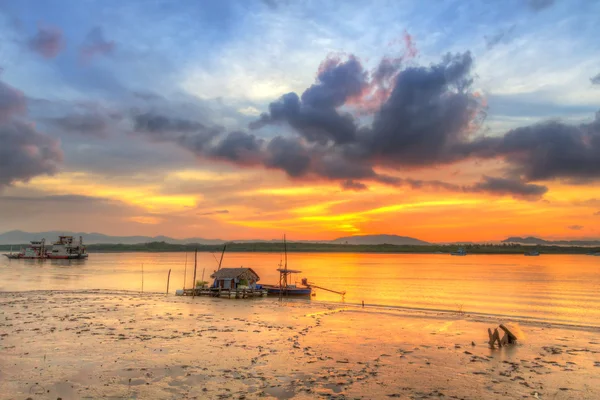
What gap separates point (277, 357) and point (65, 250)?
569 feet

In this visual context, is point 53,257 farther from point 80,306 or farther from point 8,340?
point 8,340

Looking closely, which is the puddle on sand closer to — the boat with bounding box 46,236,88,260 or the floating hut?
the floating hut

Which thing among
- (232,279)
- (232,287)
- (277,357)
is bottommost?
(232,287)

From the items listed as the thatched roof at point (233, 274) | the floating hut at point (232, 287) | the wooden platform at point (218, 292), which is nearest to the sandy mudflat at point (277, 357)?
the wooden platform at point (218, 292)

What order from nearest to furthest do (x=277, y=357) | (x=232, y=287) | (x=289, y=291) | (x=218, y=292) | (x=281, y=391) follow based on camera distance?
(x=281, y=391) < (x=277, y=357) < (x=218, y=292) < (x=232, y=287) < (x=289, y=291)

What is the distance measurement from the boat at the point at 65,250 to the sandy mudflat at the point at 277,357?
484 ft

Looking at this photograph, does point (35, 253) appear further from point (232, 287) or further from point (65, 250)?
point (232, 287)

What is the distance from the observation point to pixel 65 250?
16675 cm

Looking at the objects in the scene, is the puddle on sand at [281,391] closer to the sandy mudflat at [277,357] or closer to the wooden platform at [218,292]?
the sandy mudflat at [277,357]

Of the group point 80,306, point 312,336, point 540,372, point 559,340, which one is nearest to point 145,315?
point 80,306

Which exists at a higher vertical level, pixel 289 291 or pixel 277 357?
pixel 277 357

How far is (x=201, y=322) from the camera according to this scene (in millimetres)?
32250

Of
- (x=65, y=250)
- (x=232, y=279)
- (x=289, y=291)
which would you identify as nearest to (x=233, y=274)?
(x=232, y=279)

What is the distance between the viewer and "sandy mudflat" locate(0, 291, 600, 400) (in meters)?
16.4
